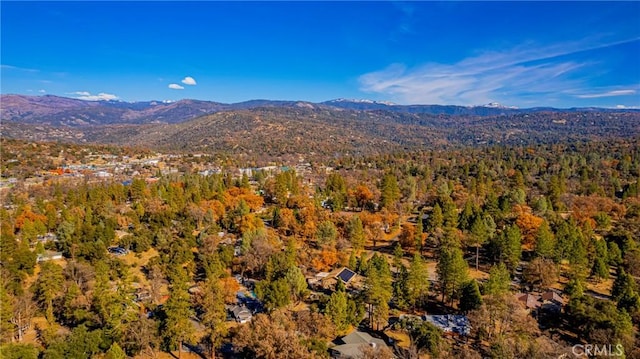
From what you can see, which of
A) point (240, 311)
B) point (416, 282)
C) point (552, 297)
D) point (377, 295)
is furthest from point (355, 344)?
point (552, 297)

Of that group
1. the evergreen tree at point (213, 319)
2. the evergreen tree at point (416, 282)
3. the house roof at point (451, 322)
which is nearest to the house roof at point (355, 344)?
the house roof at point (451, 322)

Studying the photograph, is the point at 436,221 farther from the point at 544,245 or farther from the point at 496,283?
the point at 496,283

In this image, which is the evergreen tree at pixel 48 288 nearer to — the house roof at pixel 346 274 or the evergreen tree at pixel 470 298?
the house roof at pixel 346 274

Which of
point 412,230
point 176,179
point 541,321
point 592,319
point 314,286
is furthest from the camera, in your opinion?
point 176,179

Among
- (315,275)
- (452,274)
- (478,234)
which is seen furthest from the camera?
(478,234)

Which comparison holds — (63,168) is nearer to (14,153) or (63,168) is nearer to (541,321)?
(14,153)

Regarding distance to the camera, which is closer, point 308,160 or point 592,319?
point 592,319

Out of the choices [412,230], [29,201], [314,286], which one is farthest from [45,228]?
[412,230]

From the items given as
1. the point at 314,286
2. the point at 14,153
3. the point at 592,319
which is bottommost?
the point at 314,286

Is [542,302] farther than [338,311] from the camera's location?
Yes
